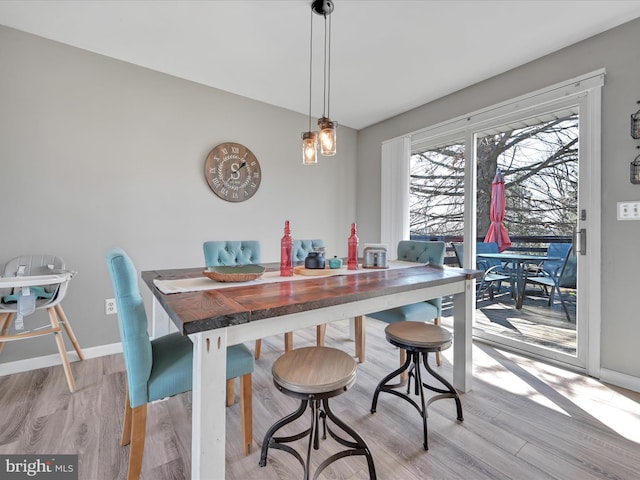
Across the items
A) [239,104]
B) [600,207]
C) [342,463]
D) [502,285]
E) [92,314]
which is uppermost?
[239,104]

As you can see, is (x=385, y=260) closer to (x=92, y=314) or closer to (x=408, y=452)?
(x=408, y=452)

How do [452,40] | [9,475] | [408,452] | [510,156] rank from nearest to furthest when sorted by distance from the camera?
[9,475] → [408,452] → [452,40] → [510,156]

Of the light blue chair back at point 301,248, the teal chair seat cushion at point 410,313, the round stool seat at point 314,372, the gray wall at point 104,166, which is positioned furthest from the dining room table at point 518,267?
the gray wall at point 104,166

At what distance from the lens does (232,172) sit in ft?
10.0

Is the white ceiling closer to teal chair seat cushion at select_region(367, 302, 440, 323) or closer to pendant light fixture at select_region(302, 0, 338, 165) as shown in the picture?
pendant light fixture at select_region(302, 0, 338, 165)

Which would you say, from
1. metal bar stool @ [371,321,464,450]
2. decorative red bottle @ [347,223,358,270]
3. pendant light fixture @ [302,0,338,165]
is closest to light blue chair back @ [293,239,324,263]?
decorative red bottle @ [347,223,358,270]

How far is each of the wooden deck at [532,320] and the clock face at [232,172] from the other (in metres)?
2.75

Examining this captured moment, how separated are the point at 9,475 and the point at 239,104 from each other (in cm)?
315

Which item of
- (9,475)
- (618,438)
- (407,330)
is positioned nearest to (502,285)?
(618,438)

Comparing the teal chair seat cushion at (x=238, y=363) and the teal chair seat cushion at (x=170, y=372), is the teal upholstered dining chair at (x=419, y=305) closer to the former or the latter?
the teal chair seat cushion at (x=238, y=363)

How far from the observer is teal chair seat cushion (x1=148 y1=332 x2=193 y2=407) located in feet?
3.79

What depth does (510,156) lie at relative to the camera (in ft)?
8.93

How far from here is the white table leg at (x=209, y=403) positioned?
93cm

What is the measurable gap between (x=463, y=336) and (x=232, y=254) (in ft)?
5.83
